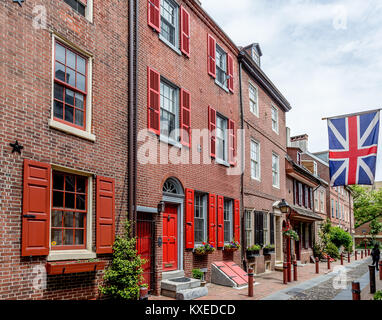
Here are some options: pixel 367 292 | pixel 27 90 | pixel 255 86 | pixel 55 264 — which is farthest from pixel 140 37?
pixel 367 292

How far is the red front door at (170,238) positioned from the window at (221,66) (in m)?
6.11

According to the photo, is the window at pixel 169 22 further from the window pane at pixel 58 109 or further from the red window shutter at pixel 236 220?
the red window shutter at pixel 236 220

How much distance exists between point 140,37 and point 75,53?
2619mm

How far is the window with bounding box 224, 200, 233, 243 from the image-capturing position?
15365mm

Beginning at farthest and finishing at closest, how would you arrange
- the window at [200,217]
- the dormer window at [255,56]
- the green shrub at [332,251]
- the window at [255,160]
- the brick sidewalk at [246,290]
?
the green shrub at [332,251] → the dormer window at [255,56] → the window at [255,160] → the window at [200,217] → the brick sidewalk at [246,290]

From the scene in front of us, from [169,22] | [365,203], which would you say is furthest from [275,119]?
[365,203]

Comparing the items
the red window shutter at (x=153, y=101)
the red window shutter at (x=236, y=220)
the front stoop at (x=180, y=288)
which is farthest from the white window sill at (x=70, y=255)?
the red window shutter at (x=236, y=220)

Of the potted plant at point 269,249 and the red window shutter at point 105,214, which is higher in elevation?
the red window shutter at point 105,214

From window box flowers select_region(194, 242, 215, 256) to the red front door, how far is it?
86 cm

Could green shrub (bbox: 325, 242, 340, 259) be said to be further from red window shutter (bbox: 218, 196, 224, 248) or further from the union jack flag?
the union jack flag

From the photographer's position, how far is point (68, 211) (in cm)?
823

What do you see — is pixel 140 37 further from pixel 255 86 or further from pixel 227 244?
pixel 255 86

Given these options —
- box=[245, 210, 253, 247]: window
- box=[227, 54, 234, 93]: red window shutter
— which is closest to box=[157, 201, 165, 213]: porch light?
box=[245, 210, 253, 247]: window

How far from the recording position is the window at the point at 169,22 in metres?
12.3
